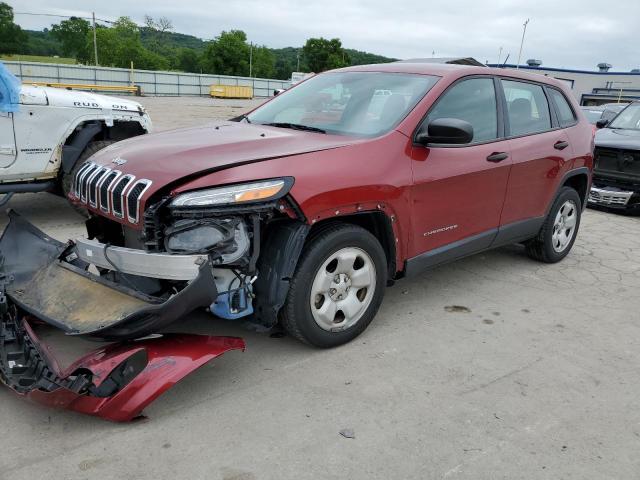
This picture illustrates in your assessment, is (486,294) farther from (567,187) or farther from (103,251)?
(103,251)

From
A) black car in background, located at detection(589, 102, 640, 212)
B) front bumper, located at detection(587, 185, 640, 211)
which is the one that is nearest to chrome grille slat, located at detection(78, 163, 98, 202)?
black car in background, located at detection(589, 102, 640, 212)

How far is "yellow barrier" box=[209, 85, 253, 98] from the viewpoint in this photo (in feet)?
139

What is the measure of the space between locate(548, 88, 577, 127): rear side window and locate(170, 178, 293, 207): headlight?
11.0ft

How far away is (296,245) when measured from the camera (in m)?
3.06

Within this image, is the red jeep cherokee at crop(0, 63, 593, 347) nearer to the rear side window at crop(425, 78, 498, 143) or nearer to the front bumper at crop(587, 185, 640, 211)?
the rear side window at crop(425, 78, 498, 143)

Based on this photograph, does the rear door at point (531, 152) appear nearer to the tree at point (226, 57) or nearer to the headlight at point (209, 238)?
the headlight at point (209, 238)

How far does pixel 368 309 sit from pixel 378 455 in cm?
120

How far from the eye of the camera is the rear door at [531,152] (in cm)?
448

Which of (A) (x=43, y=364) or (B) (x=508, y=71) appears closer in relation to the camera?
(A) (x=43, y=364)

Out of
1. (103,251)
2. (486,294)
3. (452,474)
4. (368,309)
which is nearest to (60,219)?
(103,251)

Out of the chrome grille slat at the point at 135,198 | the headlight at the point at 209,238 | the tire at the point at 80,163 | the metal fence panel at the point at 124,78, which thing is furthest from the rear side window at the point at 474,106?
the metal fence panel at the point at 124,78

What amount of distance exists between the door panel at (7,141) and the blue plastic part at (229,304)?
359cm

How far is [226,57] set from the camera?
8712 cm

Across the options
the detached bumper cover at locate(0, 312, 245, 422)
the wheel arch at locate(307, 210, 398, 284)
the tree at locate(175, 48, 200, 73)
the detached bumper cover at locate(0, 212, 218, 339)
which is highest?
the tree at locate(175, 48, 200, 73)
